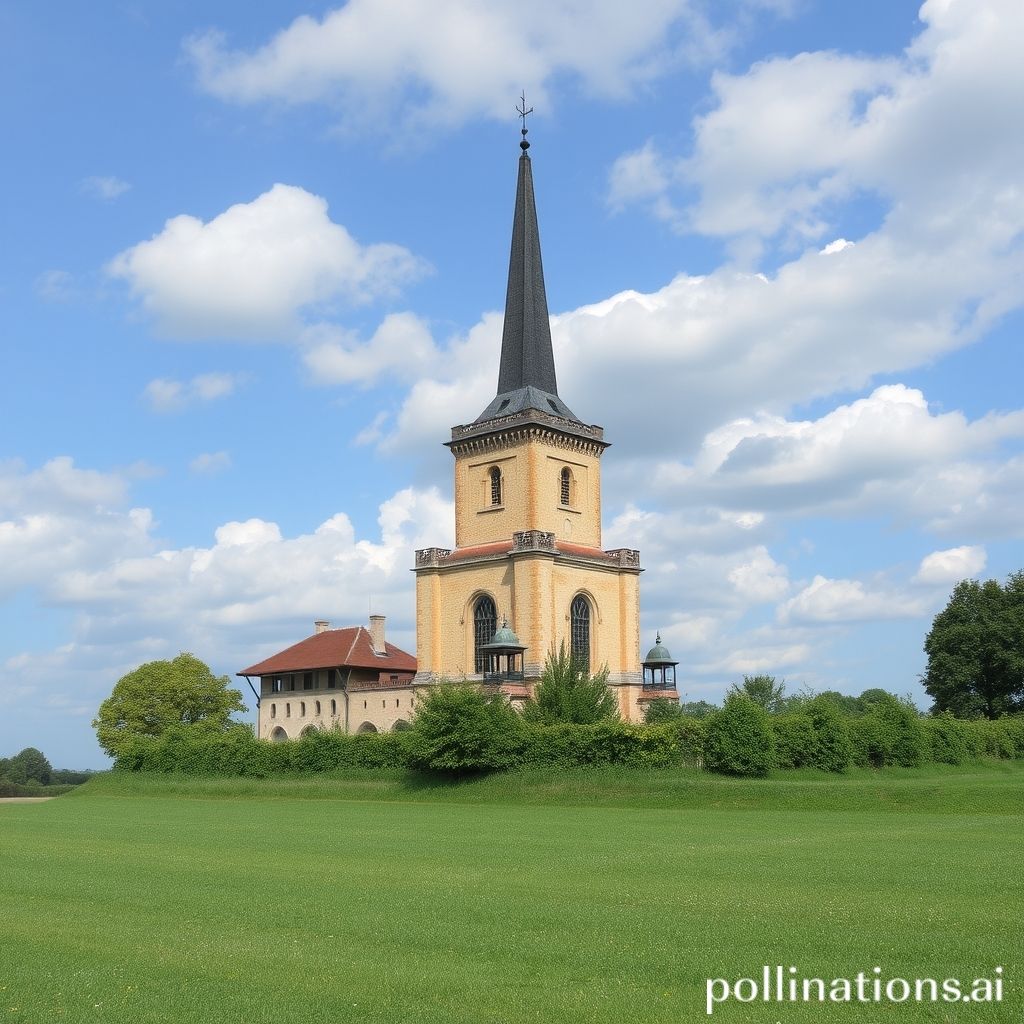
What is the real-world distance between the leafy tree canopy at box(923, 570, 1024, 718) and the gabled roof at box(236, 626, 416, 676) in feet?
118

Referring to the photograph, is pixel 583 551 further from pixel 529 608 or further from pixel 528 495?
pixel 529 608

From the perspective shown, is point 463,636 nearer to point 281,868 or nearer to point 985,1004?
point 281,868

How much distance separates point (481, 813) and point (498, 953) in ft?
89.4

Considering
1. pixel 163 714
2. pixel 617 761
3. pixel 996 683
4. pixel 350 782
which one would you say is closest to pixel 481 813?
pixel 617 761

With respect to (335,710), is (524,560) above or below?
above

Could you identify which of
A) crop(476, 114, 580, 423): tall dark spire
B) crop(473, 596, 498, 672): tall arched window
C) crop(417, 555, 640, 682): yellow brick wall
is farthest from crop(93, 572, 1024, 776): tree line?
crop(476, 114, 580, 423): tall dark spire

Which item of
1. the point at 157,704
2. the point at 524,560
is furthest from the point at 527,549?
the point at 157,704

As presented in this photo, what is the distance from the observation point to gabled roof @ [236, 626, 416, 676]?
A: 7256cm

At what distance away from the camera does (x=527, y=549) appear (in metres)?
61.5

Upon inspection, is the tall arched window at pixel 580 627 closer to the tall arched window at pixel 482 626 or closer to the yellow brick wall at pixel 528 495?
the yellow brick wall at pixel 528 495

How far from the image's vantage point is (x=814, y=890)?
62.3 ft

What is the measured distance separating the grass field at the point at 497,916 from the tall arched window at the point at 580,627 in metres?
26.8

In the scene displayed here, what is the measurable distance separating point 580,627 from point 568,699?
10990mm

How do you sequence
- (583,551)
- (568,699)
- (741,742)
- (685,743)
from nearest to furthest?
(741,742) → (685,743) → (568,699) → (583,551)
